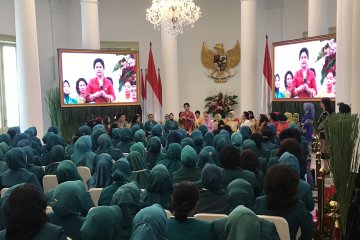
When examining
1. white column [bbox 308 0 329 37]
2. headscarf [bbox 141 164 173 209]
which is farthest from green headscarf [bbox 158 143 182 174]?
white column [bbox 308 0 329 37]

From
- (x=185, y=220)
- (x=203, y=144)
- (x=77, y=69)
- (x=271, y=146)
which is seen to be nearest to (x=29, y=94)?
(x=77, y=69)

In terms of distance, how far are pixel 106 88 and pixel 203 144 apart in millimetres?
6168

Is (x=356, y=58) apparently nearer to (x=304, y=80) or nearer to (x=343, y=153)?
(x=343, y=153)

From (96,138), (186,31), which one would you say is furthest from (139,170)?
(186,31)

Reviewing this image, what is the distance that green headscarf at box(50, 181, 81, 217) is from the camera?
293 cm

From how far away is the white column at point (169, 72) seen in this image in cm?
1341

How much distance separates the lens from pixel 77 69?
11.7 metres

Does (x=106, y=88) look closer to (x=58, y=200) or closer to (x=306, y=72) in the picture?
(x=306, y=72)

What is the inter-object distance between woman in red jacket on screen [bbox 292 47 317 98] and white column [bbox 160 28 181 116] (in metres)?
4.41

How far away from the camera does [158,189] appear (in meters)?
3.60

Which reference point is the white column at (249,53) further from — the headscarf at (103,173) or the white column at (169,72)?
the headscarf at (103,173)

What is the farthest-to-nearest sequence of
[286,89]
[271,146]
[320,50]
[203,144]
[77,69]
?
[77,69] → [286,89] → [320,50] → [203,144] → [271,146]

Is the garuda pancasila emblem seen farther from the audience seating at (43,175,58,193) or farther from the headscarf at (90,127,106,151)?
the audience seating at (43,175,58,193)

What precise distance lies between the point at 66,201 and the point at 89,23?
10.1 m
